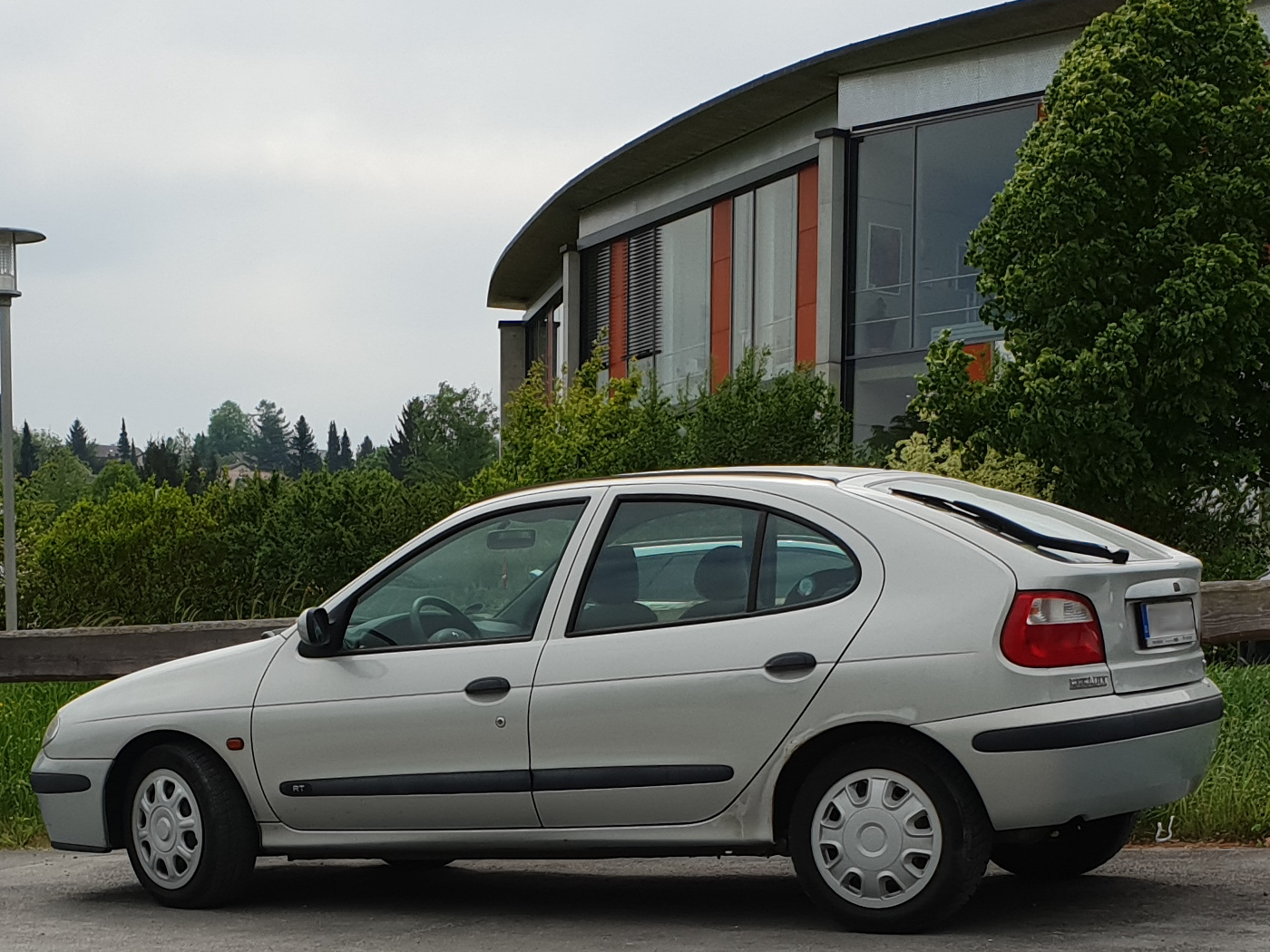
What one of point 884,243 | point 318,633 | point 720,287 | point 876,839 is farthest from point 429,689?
point 720,287

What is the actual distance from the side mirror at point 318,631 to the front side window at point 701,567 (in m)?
1.03

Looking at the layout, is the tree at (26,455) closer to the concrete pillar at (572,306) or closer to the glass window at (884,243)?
the concrete pillar at (572,306)

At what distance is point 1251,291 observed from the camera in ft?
54.7

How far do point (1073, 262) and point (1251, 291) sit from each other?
1690 millimetres

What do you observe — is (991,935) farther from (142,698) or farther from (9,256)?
(9,256)

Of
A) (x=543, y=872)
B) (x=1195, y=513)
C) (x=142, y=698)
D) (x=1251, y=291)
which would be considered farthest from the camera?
(x=1195, y=513)

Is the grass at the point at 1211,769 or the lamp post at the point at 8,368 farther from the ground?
the lamp post at the point at 8,368

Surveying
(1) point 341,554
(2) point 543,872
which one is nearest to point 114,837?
(2) point 543,872

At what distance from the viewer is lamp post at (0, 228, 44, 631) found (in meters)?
18.9

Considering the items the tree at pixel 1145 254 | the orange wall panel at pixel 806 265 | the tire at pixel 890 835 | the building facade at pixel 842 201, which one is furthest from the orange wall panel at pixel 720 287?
the tire at pixel 890 835

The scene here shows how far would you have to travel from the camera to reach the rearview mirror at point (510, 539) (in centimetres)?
634

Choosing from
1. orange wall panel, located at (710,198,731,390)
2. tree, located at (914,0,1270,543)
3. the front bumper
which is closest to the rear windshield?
the front bumper

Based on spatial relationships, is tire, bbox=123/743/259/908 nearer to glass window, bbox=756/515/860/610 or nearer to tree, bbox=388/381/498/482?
glass window, bbox=756/515/860/610

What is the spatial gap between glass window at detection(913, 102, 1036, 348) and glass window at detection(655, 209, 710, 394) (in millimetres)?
6838
